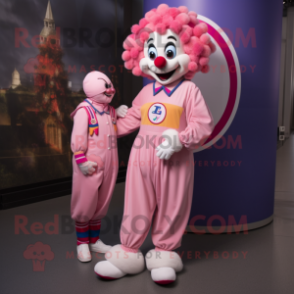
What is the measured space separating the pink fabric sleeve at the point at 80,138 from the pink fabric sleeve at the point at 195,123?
1.93 feet

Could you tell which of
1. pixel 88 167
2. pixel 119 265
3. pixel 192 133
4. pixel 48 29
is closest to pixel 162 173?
pixel 192 133

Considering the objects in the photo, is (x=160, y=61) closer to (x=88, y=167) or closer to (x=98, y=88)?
(x=98, y=88)

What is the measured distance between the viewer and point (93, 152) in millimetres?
2043

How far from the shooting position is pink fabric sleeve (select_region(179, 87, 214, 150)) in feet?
5.91

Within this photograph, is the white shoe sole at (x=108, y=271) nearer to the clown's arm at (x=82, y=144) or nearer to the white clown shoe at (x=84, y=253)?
the white clown shoe at (x=84, y=253)

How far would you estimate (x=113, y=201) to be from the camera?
137 inches

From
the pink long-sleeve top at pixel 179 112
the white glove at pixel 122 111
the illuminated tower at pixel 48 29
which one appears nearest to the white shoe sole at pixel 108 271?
the pink long-sleeve top at pixel 179 112

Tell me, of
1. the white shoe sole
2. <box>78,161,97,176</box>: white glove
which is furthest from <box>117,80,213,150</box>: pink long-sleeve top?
the white shoe sole

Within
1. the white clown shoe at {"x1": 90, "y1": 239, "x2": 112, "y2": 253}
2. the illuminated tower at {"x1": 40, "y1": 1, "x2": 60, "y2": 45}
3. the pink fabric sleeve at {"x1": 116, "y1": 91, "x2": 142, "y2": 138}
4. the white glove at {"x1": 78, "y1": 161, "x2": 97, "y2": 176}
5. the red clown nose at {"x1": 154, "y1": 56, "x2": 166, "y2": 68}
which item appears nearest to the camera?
the red clown nose at {"x1": 154, "y1": 56, "x2": 166, "y2": 68}

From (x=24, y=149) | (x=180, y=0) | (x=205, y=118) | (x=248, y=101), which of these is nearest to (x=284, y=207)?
(x=248, y=101)

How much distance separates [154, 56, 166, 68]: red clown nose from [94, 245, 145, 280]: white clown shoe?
1.05m

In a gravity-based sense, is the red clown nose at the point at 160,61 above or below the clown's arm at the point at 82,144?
above

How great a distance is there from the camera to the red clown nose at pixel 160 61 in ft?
5.88

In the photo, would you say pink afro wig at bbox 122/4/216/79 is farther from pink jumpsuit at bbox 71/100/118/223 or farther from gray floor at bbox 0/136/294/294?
gray floor at bbox 0/136/294/294
